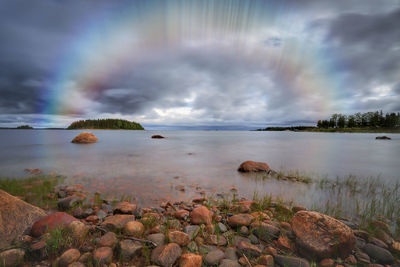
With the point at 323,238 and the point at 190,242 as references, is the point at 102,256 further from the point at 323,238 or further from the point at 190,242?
the point at 323,238

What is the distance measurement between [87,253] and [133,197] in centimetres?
398

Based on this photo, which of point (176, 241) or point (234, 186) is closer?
point (176, 241)

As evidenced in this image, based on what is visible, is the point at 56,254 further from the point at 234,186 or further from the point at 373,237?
the point at 234,186

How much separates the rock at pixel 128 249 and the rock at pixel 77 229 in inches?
36.1

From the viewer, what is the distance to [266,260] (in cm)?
287

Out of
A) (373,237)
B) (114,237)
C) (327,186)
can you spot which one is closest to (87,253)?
(114,237)

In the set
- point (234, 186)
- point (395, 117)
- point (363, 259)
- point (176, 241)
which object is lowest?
point (234, 186)

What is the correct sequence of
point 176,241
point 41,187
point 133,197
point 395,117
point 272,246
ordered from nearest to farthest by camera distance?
point 176,241 < point 272,246 < point 133,197 < point 41,187 < point 395,117

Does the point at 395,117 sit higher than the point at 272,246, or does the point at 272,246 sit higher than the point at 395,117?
the point at 395,117

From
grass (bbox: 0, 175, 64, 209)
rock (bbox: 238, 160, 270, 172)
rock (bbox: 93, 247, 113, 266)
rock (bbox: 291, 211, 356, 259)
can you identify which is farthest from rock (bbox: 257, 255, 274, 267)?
rock (bbox: 238, 160, 270, 172)

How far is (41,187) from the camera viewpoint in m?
7.36

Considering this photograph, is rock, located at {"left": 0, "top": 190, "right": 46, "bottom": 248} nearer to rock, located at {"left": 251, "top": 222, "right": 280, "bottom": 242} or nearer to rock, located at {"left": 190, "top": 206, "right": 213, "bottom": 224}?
rock, located at {"left": 190, "top": 206, "right": 213, "bottom": 224}

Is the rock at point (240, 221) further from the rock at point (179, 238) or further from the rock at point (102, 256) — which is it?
the rock at point (102, 256)

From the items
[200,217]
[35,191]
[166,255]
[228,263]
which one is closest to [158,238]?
[166,255]
